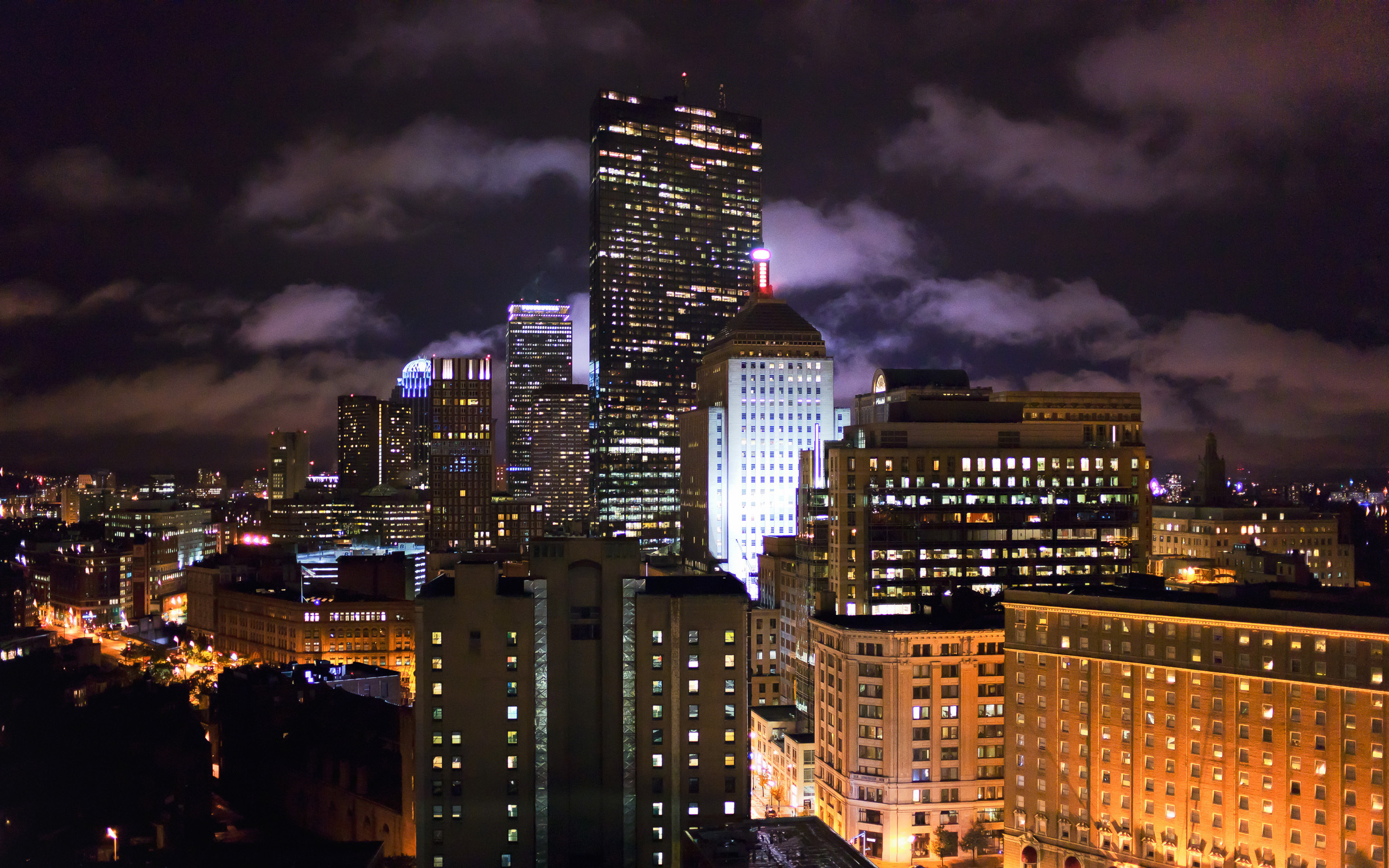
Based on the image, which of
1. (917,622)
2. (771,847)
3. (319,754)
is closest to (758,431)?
(917,622)

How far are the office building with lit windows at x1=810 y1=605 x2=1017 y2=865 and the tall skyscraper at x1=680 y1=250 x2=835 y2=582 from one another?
10058 cm

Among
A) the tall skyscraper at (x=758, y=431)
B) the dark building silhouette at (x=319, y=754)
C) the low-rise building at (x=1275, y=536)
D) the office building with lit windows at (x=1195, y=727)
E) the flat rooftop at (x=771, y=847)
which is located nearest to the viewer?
the flat rooftop at (x=771, y=847)

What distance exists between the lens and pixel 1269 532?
16900 centimetres

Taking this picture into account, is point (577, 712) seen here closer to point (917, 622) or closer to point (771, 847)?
point (771, 847)

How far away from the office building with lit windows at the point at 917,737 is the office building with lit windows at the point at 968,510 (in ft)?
77.4

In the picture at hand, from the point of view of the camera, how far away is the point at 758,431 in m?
183

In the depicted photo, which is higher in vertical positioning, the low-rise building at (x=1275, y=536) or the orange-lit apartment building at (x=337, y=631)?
the low-rise building at (x=1275, y=536)

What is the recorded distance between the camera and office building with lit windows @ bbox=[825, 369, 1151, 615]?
102938 millimetres

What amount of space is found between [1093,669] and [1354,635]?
16477 mm

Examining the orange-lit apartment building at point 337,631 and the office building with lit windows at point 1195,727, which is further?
the orange-lit apartment building at point 337,631

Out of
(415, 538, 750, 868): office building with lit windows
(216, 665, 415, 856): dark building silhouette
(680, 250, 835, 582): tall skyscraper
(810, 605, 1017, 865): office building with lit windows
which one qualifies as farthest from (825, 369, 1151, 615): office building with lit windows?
(680, 250, 835, 582): tall skyscraper

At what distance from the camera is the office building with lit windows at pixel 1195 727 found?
62844mm

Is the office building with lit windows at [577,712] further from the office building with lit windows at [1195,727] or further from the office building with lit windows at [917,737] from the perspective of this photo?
the office building with lit windows at [1195,727]

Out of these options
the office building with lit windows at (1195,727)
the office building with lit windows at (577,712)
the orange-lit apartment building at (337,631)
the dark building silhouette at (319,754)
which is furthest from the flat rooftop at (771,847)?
the orange-lit apartment building at (337,631)
